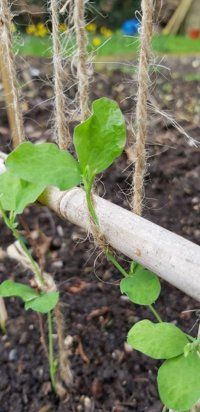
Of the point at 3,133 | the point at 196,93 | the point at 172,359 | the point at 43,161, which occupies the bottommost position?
the point at 196,93

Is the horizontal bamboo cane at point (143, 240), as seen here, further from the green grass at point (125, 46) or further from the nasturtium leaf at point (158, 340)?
the green grass at point (125, 46)

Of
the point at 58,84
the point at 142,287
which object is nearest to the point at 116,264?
the point at 142,287

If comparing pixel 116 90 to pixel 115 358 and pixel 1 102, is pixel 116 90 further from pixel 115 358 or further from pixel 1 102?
pixel 115 358

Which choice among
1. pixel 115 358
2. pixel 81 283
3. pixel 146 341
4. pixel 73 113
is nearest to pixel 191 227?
pixel 81 283

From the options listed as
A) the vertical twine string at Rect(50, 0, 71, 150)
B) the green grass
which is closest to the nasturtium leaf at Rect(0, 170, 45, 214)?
the vertical twine string at Rect(50, 0, 71, 150)

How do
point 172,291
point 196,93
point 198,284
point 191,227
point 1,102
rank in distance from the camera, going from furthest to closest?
1. point 196,93
2. point 1,102
3. point 191,227
4. point 172,291
5. point 198,284

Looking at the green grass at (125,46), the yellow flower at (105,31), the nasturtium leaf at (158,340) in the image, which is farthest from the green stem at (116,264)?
the yellow flower at (105,31)

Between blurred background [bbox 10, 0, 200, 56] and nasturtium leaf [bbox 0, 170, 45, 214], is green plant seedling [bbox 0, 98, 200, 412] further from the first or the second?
blurred background [bbox 10, 0, 200, 56]
